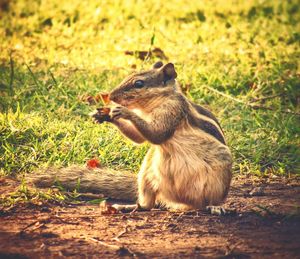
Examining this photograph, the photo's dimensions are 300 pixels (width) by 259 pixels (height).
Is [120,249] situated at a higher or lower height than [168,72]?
lower

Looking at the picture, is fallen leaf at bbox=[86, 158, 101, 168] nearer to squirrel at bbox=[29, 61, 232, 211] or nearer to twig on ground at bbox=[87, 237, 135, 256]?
squirrel at bbox=[29, 61, 232, 211]

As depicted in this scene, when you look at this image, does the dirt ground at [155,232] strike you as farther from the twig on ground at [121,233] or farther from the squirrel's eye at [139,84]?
the squirrel's eye at [139,84]

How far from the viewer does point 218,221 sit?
423 cm

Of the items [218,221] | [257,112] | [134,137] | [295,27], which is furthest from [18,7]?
[218,221]

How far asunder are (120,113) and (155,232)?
0.91 metres

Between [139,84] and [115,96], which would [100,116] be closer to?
[115,96]

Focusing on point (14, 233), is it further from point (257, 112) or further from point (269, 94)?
point (269, 94)

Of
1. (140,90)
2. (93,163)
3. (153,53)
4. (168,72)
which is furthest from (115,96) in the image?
(153,53)

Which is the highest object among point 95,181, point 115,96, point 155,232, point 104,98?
point 115,96

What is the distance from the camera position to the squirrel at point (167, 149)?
4.48 meters

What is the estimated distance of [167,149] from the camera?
14.9ft

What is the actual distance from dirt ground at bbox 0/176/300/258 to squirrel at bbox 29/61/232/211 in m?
0.16

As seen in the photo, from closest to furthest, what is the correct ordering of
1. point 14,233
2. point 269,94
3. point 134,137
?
point 14,233, point 134,137, point 269,94

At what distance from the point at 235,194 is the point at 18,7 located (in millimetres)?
6249
